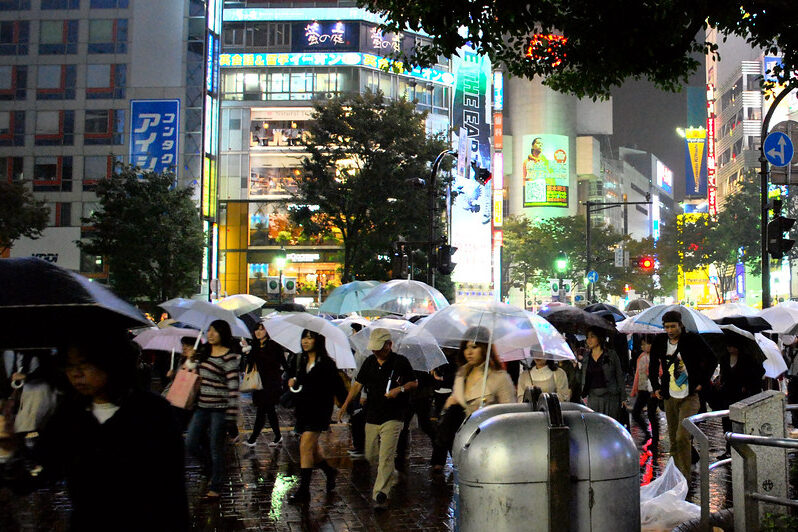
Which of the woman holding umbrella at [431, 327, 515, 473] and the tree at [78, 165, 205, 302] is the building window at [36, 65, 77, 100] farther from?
the woman holding umbrella at [431, 327, 515, 473]

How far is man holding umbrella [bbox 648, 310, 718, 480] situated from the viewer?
29.5ft

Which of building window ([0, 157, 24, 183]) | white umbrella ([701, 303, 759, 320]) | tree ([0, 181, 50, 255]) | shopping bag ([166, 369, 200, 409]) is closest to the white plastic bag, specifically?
shopping bag ([166, 369, 200, 409])

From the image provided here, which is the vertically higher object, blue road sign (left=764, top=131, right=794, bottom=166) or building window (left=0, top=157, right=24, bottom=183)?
building window (left=0, top=157, right=24, bottom=183)

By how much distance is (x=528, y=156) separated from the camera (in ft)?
338

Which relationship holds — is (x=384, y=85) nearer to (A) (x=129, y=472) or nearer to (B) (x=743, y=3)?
(B) (x=743, y=3)

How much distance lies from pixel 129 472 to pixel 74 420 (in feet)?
1.26

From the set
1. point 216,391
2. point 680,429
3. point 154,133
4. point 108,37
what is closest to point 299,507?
point 216,391

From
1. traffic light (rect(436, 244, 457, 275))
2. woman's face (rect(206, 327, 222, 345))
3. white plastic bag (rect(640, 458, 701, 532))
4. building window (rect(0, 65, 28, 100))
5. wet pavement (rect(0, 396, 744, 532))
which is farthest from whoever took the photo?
building window (rect(0, 65, 28, 100))

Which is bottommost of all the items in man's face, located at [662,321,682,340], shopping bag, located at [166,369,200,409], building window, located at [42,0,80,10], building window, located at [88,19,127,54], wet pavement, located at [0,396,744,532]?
wet pavement, located at [0,396,744,532]

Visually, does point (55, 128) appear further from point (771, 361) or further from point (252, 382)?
point (771, 361)

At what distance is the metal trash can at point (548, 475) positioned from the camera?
4.79 metres

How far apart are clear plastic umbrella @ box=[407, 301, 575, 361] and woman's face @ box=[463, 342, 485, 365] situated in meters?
0.07

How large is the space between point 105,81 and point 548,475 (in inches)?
2038

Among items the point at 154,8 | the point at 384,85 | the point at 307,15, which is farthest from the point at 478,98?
the point at 154,8
